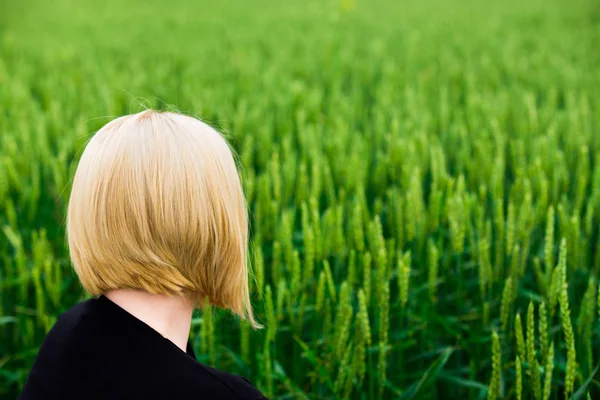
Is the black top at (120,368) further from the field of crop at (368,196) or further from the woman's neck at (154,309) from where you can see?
the field of crop at (368,196)

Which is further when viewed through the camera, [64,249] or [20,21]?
[20,21]

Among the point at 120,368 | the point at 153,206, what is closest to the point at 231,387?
the point at 120,368

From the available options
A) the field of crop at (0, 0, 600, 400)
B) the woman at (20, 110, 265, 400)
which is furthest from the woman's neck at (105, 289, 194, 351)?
the field of crop at (0, 0, 600, 400)

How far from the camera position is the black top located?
1.04 metres

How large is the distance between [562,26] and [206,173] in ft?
20.5

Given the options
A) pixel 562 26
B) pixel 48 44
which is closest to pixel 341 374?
pixel 48 44

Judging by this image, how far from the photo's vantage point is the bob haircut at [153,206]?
109 cm

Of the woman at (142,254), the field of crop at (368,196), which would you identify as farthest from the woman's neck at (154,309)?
the field of crop at (368,196)

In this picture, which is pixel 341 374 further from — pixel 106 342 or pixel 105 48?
pixel 105 48

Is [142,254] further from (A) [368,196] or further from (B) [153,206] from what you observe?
(A) [368,196]

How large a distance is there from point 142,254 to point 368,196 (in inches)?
54.5

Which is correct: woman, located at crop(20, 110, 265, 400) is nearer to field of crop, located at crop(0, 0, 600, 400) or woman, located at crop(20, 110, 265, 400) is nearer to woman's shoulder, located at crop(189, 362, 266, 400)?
woman's shoulder, located at crop(189, 362, 266, 400)

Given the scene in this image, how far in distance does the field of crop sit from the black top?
333mm

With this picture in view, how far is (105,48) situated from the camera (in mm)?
5172
